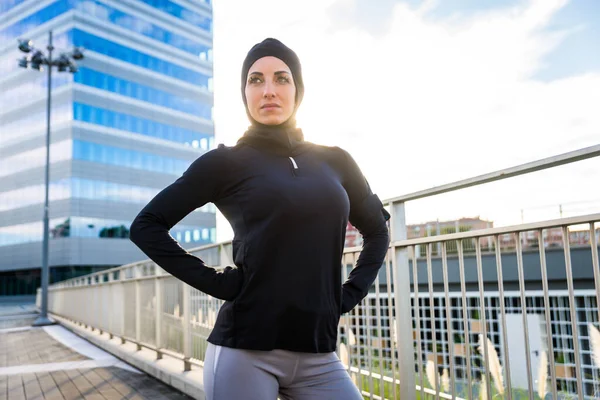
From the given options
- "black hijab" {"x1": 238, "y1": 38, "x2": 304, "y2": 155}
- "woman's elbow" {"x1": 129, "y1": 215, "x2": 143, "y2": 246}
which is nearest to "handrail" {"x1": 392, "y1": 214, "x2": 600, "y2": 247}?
"black hijab" {"x1": 238, "y1": 38, "x2": 304, "y2": 155}

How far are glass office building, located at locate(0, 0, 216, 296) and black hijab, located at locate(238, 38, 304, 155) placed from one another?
41.3 m

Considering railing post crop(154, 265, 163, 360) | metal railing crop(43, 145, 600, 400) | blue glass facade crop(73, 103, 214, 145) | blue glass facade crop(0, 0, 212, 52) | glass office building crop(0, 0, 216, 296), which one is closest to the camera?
metal railing crop(43, 145, 600, 400)

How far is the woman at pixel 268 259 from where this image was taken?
5.05 feet

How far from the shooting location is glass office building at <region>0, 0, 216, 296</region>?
40.6 metres

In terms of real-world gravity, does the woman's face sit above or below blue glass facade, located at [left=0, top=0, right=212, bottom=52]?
below

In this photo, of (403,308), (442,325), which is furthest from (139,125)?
(403,308)

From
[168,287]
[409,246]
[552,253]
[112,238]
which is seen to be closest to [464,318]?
[409,246]

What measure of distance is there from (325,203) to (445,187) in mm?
1089

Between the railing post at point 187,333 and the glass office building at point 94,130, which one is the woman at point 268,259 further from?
the glass office building at point 94,130

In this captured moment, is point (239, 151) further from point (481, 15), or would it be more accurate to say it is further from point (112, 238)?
point (112, 238)

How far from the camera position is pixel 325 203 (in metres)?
1.63

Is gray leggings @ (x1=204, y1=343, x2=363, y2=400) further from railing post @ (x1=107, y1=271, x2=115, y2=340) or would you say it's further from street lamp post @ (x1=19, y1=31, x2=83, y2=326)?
street lamp post @ (x1=19, y1=31, x2=83, y2=326)

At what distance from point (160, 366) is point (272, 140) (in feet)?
16.0

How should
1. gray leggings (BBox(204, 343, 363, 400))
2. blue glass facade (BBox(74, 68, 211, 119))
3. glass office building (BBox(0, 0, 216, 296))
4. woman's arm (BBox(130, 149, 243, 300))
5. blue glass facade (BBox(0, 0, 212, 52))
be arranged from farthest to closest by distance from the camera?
blue glass facade (BBox(0, 0, 212, 52))
blue glass facade (BBox(74, 68, 211, 119))
glass office building (BBox(0, 0, 216, 296))
woman's arm (BBox(130, 149, 243, 300))
gray leggings (BBox(204, 343, 363, 400))
